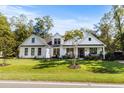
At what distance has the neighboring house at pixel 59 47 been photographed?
20339mm

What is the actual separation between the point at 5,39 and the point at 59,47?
709 cm

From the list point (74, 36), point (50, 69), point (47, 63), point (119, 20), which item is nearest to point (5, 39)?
point (47, 63)

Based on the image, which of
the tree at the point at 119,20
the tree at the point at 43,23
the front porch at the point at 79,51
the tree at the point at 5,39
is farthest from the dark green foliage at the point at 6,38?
the tree at the point at 119,20

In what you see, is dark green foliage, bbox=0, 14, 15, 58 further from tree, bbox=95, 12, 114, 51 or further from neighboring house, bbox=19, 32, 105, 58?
tree, bbox=95, 12, 114, 51

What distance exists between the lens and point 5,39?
17141 mm

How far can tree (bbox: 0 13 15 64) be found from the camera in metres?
15.6

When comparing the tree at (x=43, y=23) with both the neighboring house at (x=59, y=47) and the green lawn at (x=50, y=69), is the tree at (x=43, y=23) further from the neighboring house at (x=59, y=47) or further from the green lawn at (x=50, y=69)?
the green lawn at (x=50, y=69)

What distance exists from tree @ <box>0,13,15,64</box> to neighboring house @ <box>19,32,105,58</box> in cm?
91

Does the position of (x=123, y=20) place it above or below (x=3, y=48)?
above

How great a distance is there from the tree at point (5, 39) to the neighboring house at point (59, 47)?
91 cm

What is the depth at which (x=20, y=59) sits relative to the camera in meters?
17.4

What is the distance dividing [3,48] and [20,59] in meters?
1.41
